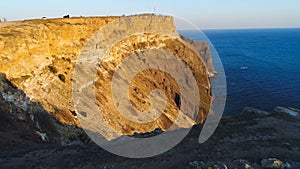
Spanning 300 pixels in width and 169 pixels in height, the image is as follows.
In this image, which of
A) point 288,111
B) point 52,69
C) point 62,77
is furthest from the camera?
point 288,111

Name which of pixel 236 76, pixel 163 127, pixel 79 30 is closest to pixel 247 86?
pixel 236 76

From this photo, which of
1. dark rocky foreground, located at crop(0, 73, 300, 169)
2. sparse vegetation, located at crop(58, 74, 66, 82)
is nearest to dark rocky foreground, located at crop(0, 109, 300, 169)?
dark rocky foreground, located at crop(0, 73, 300, 169)

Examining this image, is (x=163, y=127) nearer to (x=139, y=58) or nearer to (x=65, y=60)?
(x=65, y=60)

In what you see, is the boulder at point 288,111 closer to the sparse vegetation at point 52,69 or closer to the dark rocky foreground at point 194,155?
the dark rocky foreground at point 194,155

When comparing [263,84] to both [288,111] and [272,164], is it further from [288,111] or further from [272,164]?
[272,164]

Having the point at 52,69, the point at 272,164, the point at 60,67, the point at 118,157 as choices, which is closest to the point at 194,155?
the point at 272,164

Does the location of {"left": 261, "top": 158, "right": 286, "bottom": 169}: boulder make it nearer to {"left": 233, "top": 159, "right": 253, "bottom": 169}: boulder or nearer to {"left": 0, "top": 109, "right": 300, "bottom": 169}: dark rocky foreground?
{"left": 0, "top": 109, "right": 300, "bottom": 169}: dark rocky foreground

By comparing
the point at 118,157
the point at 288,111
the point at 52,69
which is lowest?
the point at 288,111

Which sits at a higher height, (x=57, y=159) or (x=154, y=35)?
(x=154, y=35)
